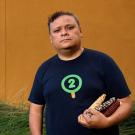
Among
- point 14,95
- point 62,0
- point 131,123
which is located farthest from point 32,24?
point 131,123

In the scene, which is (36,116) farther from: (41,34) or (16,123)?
(41,34)

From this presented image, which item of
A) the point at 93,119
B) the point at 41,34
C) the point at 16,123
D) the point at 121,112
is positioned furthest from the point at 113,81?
the point at 41,34

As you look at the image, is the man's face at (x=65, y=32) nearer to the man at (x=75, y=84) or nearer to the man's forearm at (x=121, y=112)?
the man at (x=75, y=84)

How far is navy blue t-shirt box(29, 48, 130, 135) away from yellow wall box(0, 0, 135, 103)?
13.5 ft

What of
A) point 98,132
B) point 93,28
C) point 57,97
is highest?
point 93,28

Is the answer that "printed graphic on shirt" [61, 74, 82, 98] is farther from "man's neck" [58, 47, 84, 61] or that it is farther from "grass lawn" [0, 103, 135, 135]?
"grass lawn" [0, 103, 135, 135]

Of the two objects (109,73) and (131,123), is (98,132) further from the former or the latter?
(131,123)

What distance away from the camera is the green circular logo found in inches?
138

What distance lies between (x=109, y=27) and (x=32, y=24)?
43.5 inches

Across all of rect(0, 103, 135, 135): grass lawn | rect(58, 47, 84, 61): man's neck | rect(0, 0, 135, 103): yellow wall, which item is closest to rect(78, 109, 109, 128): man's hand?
rect(58, 47, 84, 61): man's neck

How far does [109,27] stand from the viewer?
7781 mm

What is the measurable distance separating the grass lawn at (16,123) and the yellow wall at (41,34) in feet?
1.78

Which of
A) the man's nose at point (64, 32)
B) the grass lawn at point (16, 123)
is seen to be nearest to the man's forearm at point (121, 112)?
the man's nose at point (64, 32)

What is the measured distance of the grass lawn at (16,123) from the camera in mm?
6270
